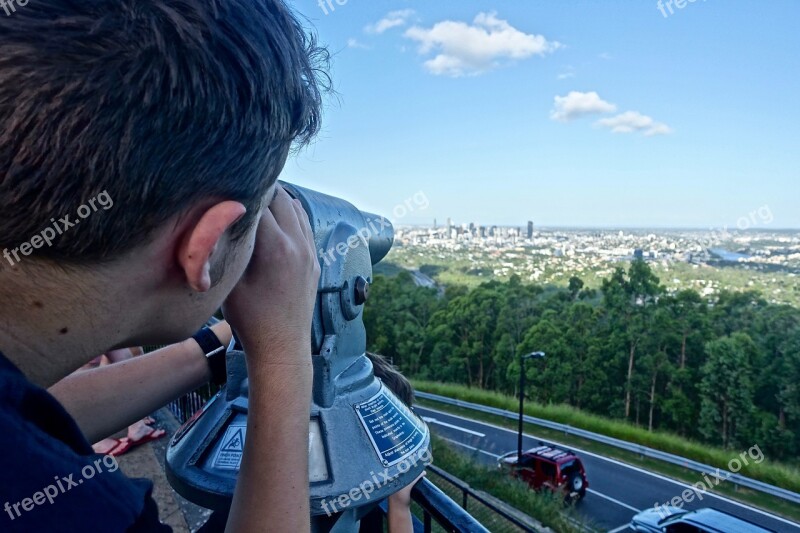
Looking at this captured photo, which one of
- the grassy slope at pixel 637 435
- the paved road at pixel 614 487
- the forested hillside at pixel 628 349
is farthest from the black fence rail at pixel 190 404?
the grassy slope at pixel 637 435

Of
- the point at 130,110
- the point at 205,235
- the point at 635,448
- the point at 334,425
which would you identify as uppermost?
the point at 130,110

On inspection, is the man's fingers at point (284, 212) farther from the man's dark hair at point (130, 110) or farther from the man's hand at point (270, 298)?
the man's dark hair at point (130, 110)

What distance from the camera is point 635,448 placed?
21984 mm

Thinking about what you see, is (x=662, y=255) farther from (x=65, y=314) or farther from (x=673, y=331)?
(x=65, y=314)

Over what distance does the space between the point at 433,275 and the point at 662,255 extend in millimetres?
20842

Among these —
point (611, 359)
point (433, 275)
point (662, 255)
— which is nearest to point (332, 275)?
point (611, 359)

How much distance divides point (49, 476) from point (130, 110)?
40cm

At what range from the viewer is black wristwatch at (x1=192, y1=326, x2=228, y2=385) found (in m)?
1.55

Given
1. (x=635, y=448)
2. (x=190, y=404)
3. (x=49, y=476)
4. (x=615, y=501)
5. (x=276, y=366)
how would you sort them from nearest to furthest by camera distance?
(x=49, y=476)
(x=276, y=366)
(x=190, y=404)
(x=615, y=501)
(x=635, y=448)

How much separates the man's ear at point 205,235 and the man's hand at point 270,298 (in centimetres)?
25

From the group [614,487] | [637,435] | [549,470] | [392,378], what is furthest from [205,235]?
[637,435]

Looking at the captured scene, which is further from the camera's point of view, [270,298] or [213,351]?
[213,351]

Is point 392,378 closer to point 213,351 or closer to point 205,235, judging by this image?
point 213,351

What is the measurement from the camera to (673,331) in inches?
1115
